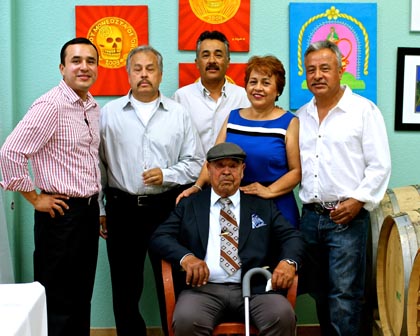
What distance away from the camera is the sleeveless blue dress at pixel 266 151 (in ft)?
9.88

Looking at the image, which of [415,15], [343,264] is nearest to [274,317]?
[343,264]

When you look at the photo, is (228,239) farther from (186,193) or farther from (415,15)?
(415,15)

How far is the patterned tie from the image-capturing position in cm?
280

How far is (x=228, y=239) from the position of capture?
9.30 feet

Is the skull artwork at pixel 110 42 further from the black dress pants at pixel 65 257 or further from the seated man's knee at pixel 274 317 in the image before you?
the seated man's knee at pixel 274 317

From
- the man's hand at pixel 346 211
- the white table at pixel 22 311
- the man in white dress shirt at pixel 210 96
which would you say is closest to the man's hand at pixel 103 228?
the man in white dress shirt at pixel 210 96

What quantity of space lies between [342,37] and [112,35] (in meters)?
1.34

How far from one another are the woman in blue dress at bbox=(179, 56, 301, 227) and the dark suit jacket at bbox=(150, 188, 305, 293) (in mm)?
102

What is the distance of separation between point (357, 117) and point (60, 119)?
1381 mm

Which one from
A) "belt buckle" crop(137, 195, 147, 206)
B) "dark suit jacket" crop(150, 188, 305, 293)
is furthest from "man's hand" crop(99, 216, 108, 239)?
"dark suit jacket" crop(150, 188, 305, 293)

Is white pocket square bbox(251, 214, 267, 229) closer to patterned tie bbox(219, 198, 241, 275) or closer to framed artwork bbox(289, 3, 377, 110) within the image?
patterned tie bbox(219, 198, 241, 275)

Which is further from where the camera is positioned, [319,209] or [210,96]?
[210,96]

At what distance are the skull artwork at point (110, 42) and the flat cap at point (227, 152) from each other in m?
1.07

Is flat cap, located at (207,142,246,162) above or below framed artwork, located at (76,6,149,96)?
below
